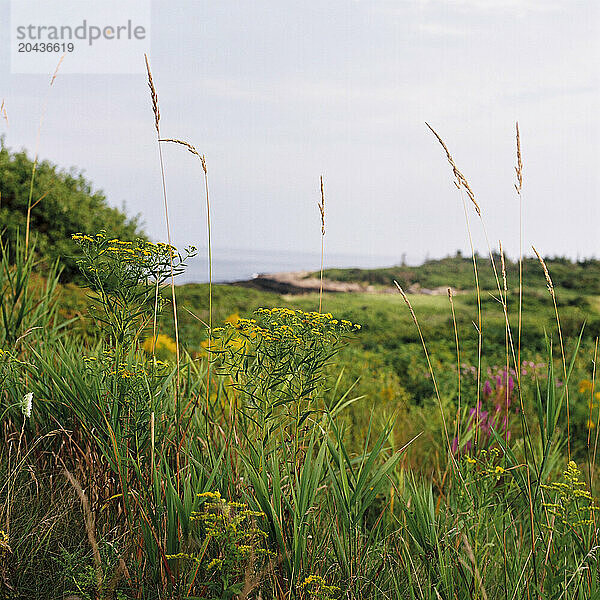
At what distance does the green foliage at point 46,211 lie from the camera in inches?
260

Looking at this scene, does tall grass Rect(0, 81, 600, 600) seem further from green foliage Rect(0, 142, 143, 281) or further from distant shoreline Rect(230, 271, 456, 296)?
distant shoreline Rect(230, 271, 456, 296)

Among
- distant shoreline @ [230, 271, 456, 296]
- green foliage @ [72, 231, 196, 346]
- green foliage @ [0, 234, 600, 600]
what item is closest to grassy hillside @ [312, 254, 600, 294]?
distant shoreline @ [230, 271, 456, 296]

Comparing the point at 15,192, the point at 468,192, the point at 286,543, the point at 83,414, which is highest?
the point at 15,192

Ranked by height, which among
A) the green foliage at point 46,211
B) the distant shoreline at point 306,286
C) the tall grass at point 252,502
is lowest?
the tall grass at point 252,502

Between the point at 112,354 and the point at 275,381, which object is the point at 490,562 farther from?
the point at 112,354

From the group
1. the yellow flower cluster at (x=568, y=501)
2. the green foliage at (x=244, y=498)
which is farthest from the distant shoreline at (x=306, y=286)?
the yellow flower cluster at (x=568, y=501)

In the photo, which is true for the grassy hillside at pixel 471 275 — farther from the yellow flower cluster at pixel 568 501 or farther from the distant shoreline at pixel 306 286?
the yellow flower cluster at pixel 568 501

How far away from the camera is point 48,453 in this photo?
2.52 meters

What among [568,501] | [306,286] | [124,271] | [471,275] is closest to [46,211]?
[124,271]

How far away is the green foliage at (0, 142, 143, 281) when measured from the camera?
21.7ft

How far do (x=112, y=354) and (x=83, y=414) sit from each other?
30 cm

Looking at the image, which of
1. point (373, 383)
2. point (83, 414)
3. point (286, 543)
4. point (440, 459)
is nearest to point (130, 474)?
point (83, 414)

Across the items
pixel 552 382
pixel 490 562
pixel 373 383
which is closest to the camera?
pixel 552 382

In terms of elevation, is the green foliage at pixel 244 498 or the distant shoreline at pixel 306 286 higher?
the distant shoreline at pixel 306 286
